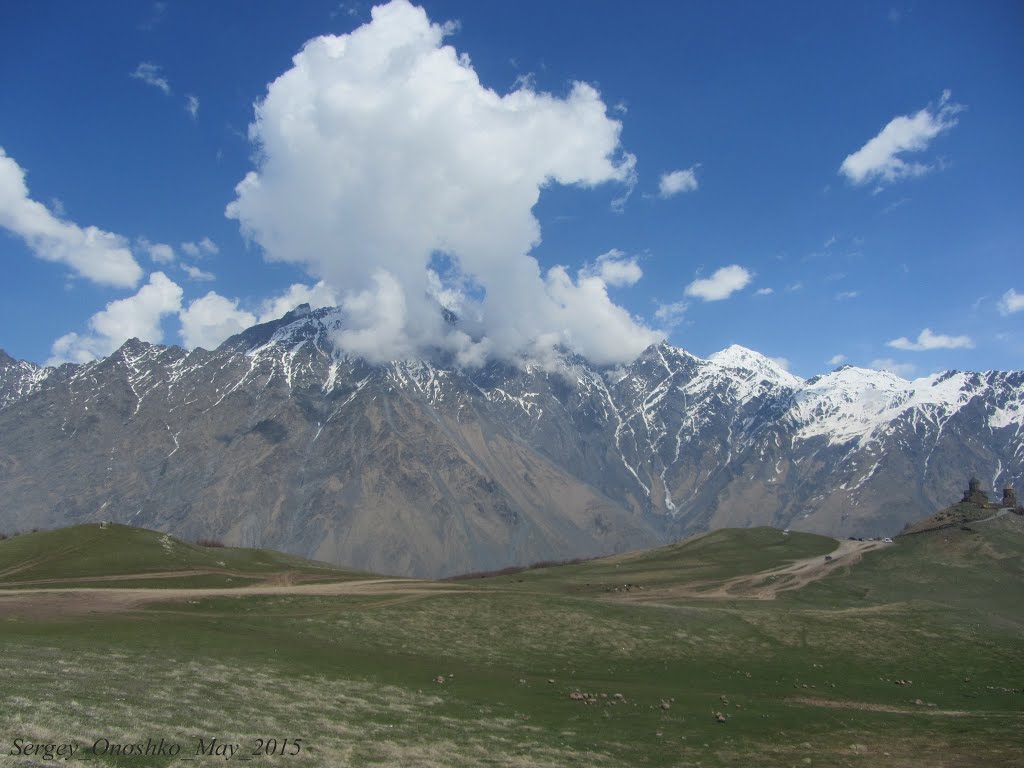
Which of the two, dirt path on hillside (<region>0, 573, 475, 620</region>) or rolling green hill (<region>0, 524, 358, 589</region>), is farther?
rolling green hill (<region>0, 524, 358, 589</region>)

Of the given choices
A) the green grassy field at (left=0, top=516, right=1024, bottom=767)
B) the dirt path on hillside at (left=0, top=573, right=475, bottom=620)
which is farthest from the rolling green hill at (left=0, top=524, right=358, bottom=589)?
the dirt path on hillside at (left=0, top=573, right=475, bottom=620)

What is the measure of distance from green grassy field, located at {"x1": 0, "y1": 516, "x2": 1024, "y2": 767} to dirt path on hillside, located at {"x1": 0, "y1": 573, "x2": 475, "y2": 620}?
2.39 ft

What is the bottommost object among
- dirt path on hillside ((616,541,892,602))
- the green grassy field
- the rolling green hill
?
dirt path on hillside ((616,541,892,602))

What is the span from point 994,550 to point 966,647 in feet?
357

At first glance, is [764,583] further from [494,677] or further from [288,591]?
[494,677]

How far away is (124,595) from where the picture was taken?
72.4 metres

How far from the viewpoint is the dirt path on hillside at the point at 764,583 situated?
120m

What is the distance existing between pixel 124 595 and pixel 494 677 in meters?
44.6

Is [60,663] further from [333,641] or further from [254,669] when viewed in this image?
[333,641]

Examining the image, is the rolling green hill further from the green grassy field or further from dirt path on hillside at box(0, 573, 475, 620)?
dirt path on hillside at box(0, 573, 475, 620)

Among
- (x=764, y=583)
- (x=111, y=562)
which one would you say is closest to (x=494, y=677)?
(x=111, y=562)

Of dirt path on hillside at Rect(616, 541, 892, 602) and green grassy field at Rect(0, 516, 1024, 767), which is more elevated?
green grassy field at Rect(0, 516, 1024, 767)

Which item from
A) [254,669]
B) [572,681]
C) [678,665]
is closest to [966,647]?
[678,665]

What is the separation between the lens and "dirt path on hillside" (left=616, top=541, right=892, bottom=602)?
120 meters
